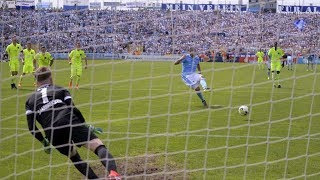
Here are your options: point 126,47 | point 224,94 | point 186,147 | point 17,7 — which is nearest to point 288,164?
point 186,147

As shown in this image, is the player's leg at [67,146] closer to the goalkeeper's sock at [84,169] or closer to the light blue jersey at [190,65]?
the goalkeeper's sock at [84,169]

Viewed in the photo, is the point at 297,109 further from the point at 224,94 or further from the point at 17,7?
the point at 17,7

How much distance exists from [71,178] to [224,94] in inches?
496

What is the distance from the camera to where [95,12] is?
784 centimetres

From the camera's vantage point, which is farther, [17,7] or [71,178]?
[71,178]

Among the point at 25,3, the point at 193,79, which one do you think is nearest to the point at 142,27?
the point at 25,3

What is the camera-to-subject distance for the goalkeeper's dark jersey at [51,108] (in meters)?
6.95

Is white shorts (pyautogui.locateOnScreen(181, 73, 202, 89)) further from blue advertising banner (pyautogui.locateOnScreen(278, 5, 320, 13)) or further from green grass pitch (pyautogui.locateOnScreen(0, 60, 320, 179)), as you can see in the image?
blue advertising banner (pyautogui.locateOnScreen(278, 5, 320, 13))

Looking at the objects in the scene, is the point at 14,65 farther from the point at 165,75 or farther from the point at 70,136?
the point at 70,136

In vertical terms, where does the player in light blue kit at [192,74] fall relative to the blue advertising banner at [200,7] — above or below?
below

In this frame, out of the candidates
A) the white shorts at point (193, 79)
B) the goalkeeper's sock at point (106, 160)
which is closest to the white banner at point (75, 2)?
the goalkeeper's sock at point (106, 160)

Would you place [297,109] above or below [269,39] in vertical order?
below

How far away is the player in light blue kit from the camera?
52.0ft

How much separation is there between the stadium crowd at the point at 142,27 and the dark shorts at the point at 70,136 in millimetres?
1312
